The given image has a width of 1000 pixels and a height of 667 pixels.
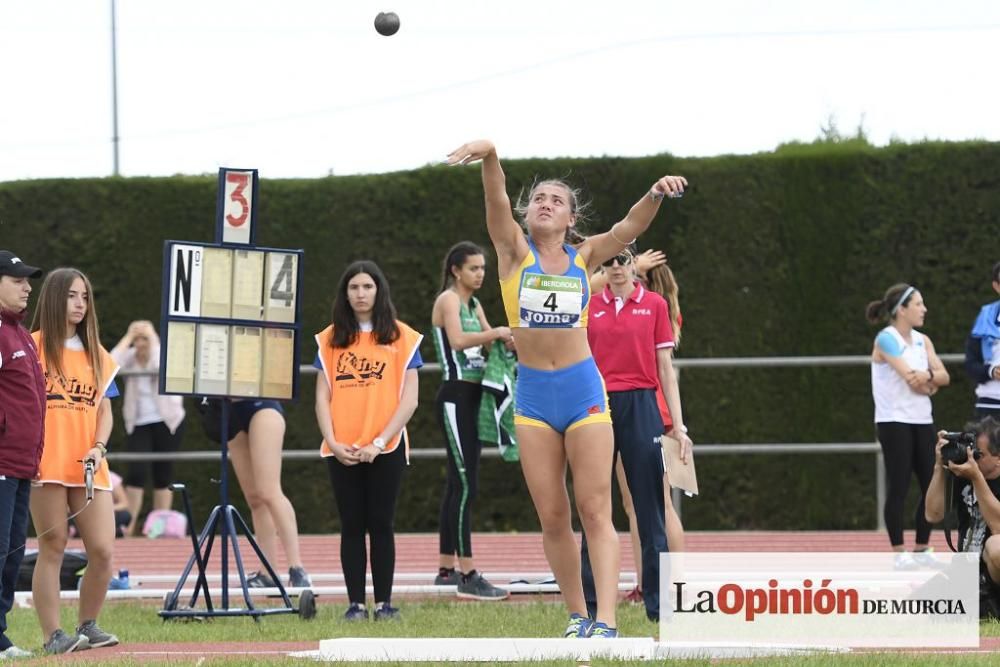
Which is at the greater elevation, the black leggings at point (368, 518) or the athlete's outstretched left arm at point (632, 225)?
the athlete's outstretched left arm at point (632, 225)

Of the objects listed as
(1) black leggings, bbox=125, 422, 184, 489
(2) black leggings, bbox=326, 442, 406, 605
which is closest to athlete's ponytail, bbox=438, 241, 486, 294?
(2) black leggings, bbox=326, 442, 406, 605

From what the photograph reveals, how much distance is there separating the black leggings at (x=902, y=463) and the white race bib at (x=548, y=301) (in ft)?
15.9

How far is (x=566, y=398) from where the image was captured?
291 inches

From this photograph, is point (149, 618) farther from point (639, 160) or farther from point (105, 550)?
point (639, 160)

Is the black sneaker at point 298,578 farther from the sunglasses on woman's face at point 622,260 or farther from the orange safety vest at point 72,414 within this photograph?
the sunglasses on woman's face at point 622,260

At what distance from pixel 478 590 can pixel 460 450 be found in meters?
0.87

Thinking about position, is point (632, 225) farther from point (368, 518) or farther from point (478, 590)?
point (478, 590)

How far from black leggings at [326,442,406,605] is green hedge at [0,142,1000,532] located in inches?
213

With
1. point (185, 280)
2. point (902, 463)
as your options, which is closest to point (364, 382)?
point (185, 280)

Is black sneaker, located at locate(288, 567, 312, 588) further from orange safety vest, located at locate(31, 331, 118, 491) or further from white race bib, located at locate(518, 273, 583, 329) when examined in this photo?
white race bib, located at locate(518, 273, 583, 329)

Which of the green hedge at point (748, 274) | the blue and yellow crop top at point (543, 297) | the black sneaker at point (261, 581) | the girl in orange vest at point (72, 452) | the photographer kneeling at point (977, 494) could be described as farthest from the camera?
the green hedge at point (748, 274)

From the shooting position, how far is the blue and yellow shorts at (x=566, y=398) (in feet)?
24.3

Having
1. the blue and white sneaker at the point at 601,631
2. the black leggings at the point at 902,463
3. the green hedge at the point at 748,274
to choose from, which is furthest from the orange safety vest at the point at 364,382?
the green hedge at the point at 748,274

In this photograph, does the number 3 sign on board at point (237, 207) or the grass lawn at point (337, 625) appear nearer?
the grass lawn at point (337, 625)
